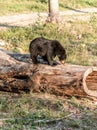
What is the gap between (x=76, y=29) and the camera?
16.5 metres

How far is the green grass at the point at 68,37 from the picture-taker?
43.0 feet

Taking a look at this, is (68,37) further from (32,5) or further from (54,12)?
(32,5)

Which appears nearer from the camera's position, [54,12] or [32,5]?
[54,12]

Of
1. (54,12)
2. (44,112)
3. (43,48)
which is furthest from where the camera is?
(54,12)

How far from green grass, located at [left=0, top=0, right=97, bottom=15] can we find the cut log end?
44.4 feet

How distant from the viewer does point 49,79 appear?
8.34m

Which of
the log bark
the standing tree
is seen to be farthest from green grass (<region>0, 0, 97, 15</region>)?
the log bark

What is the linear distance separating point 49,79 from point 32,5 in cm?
1628

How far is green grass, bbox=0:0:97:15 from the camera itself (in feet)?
74.9

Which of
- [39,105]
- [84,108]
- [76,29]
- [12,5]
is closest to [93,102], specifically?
[84,108]

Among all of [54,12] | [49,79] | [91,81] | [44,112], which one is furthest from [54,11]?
[44,112]

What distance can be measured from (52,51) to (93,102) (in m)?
1.37

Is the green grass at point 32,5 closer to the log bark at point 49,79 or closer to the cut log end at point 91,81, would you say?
the log bark at point 49,79

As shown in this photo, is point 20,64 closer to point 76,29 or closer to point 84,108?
point 84,108
